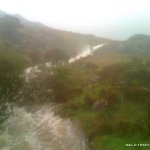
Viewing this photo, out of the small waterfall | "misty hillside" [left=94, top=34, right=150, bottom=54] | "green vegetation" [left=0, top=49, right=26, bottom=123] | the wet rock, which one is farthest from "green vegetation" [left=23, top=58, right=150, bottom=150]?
"misty hillside" [left=94, top=34, right=150, bottom=54]

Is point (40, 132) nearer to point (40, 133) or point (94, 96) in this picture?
point (40, 133)

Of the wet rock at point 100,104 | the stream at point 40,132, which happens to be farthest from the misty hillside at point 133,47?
the stream at point 40,132

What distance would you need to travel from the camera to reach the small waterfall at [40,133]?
3744cm

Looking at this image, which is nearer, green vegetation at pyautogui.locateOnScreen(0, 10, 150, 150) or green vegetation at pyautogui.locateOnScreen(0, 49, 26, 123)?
green vegetation at pyautogui.locateOnScreen(0, 10, 150, 150)

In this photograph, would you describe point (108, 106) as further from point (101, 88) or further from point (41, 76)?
point (41, 76)

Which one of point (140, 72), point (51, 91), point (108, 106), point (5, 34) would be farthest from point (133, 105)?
point (5, 34)

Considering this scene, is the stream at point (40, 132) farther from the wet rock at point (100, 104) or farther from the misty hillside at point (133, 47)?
the misty hillside at point (133, 47)

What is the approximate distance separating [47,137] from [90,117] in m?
7.57

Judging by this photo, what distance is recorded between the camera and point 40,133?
Answer: 137 ft

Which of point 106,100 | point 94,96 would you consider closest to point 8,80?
point 94,96

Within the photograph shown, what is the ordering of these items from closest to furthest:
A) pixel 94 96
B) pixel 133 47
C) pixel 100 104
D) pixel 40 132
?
pixel 40 132
pixel 100 104
pixel 94 96
pixel 133 47

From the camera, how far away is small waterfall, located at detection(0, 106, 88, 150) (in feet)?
123

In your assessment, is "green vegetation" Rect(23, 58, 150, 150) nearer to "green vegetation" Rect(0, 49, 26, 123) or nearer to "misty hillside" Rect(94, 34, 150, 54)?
"green vegetation" Rect(0, 49, 26, 123)

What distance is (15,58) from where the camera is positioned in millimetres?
48688
